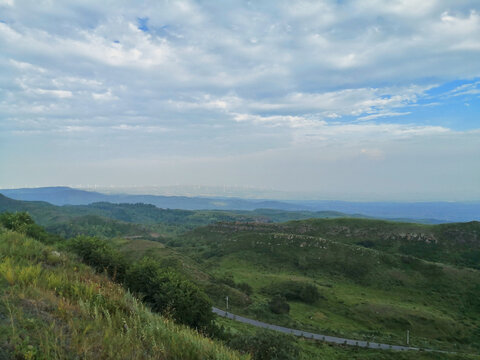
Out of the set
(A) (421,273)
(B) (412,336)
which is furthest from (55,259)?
(A) (421,273)

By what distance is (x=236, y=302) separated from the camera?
65750mm

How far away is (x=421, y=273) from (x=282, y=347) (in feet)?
313

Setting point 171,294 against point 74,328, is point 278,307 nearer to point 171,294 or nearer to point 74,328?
point 171,294

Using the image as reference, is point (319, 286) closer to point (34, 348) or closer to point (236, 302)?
point (236, 302)

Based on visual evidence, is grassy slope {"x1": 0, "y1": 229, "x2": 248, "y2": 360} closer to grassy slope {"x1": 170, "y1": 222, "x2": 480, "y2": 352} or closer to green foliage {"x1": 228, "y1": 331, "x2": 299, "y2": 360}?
green foliage {"x1": 228, "y1": 331, "x2": 299, "y2": 360}

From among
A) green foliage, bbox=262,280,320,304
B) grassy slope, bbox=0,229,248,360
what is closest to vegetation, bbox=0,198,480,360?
grassy slope, bbox=0,229,248,360

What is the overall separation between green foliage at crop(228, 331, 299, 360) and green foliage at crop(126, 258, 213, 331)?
3.35 m

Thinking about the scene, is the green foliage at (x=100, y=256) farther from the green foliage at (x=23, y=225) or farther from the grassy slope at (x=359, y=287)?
the grassy slope at (x=359, y=287)

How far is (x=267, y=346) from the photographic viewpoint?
22266 mm

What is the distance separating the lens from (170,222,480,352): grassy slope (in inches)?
2349

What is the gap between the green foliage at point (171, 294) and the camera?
21.4m

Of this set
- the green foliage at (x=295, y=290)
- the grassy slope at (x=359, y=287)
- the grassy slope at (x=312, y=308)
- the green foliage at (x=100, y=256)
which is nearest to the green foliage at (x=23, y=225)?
the green foliage at (x=100, y=256)

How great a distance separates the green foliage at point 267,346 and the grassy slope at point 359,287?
35.5 metres

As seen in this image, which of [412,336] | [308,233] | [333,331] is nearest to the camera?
[333,331]
